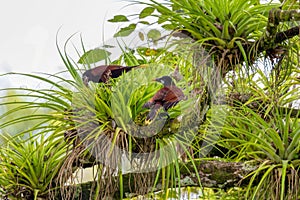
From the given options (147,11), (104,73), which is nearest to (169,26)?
(147,11)

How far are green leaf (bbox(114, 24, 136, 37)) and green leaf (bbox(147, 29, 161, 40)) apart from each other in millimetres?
31

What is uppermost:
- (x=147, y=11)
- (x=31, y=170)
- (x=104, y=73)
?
(x=147, y=11)

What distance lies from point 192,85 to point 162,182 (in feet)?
0.55

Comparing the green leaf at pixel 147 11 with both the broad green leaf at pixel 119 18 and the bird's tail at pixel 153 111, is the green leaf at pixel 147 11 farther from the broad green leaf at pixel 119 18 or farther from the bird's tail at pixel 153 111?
the bird's tail at pixel 153 111

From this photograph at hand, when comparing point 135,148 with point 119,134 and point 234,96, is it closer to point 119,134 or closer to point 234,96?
point 119,134

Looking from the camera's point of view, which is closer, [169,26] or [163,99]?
[163,99]

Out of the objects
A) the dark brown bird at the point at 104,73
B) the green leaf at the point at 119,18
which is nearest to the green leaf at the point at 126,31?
the green leaf at the point at 119,18

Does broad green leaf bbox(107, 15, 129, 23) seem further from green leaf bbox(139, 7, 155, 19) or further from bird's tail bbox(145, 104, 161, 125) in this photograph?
bird's tail bbox(145, 104, 161, 125)

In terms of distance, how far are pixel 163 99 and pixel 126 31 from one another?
22cm

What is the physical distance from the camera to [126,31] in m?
0.83

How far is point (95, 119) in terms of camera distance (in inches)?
26.1

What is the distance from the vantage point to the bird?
25.8 inches

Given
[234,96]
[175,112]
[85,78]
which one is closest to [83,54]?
[85,78]

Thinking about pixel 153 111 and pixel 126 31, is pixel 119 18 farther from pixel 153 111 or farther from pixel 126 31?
pixel 153 111
